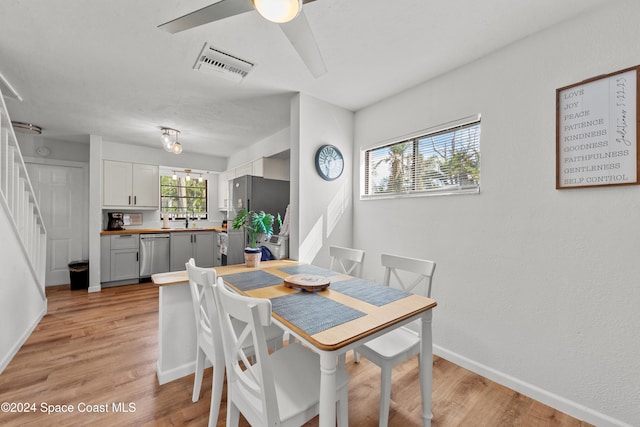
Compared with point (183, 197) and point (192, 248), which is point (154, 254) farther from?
point (183, 197)

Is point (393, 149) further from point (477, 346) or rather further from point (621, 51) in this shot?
point (477, 346)

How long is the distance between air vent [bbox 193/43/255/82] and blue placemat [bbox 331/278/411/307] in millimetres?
1893

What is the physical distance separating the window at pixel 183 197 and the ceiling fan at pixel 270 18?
14.7ft

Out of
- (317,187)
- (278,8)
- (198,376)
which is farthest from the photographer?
(317,187)

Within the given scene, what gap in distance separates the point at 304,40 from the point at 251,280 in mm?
1539

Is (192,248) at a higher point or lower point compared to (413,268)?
lower

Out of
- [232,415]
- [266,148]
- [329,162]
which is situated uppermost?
[266,148]

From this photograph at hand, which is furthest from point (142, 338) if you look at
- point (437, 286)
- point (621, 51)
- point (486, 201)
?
point (621, 51)

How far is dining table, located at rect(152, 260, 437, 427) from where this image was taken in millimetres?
957

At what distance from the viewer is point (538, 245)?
5.61 ft

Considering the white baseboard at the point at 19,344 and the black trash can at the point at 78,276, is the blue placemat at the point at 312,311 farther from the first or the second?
the black trash can at the point at 78,276

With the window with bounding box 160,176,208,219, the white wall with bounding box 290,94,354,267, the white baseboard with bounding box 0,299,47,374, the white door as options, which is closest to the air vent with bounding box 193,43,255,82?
the white wall with bounding box 290,94,354,267

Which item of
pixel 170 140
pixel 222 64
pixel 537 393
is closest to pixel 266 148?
pixel 170 140

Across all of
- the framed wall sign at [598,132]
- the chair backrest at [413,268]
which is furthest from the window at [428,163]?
the chair backrest at [413,268]
